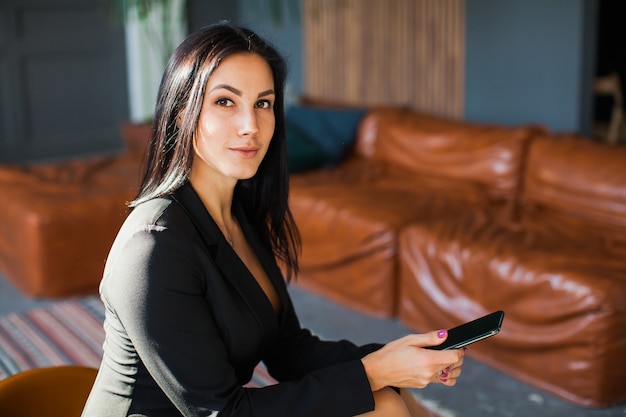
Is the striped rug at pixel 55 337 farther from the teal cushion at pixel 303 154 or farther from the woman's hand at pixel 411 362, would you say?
the woman's hand at pixel 411 362

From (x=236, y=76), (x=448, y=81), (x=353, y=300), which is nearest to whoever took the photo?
(x=236, y=76)

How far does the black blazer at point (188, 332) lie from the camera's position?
4.52 ft

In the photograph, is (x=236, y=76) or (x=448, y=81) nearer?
(x=236, y=76)

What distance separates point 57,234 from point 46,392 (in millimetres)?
2094

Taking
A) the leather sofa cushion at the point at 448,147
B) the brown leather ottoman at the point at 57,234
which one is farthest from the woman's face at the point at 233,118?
the leather sofa cushion at the point at 448,147

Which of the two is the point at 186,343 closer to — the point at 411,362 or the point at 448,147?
the point at 411,362

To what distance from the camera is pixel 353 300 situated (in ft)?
11.8

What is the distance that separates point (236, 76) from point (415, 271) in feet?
5.97

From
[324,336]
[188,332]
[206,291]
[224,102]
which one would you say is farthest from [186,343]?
[324,336]

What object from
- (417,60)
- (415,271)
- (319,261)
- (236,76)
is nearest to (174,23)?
(417,60)

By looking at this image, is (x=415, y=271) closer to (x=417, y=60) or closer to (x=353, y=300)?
(x=353, y=300)

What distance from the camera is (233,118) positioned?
1.56 metres

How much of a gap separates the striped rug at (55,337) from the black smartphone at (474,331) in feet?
4.81

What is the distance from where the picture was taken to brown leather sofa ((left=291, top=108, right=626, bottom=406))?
2654 mm
